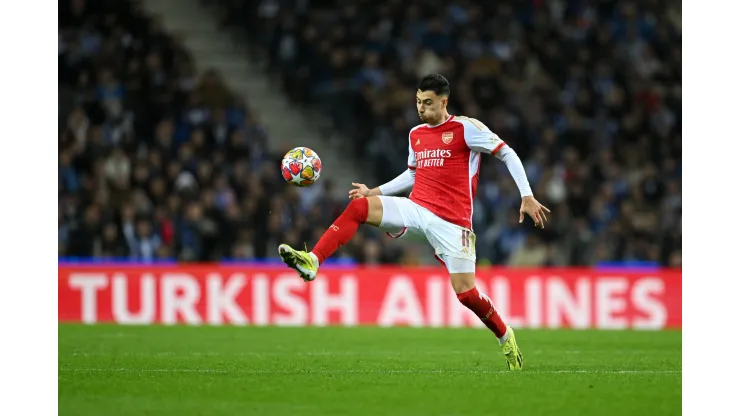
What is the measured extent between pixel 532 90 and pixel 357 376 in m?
13.3

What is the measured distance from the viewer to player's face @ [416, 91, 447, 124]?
9570 millimetres

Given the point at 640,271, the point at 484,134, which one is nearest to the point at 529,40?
the point at 640,271

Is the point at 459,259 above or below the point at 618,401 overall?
above

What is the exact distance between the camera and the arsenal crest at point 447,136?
31.8ft

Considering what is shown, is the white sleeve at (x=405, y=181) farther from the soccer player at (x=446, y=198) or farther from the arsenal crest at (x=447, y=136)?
the arsenal crest at (x=447, y=136)

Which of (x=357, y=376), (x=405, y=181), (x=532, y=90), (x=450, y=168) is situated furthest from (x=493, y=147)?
(x=532, y=90)

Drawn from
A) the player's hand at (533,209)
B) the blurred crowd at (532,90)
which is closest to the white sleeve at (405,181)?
the player's hand at (533,209)

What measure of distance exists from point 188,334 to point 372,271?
3.88 meters

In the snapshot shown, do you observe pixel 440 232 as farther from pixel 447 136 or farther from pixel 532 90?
pixel 532 90

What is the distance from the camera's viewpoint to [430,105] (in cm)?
960

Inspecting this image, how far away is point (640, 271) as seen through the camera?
1723 centimetres

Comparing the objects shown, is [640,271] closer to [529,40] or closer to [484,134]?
[529,40]

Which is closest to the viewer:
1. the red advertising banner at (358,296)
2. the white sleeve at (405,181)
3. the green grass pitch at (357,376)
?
the green grass pitch at (357,376)

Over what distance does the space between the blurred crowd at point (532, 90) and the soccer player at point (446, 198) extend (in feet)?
30.7
